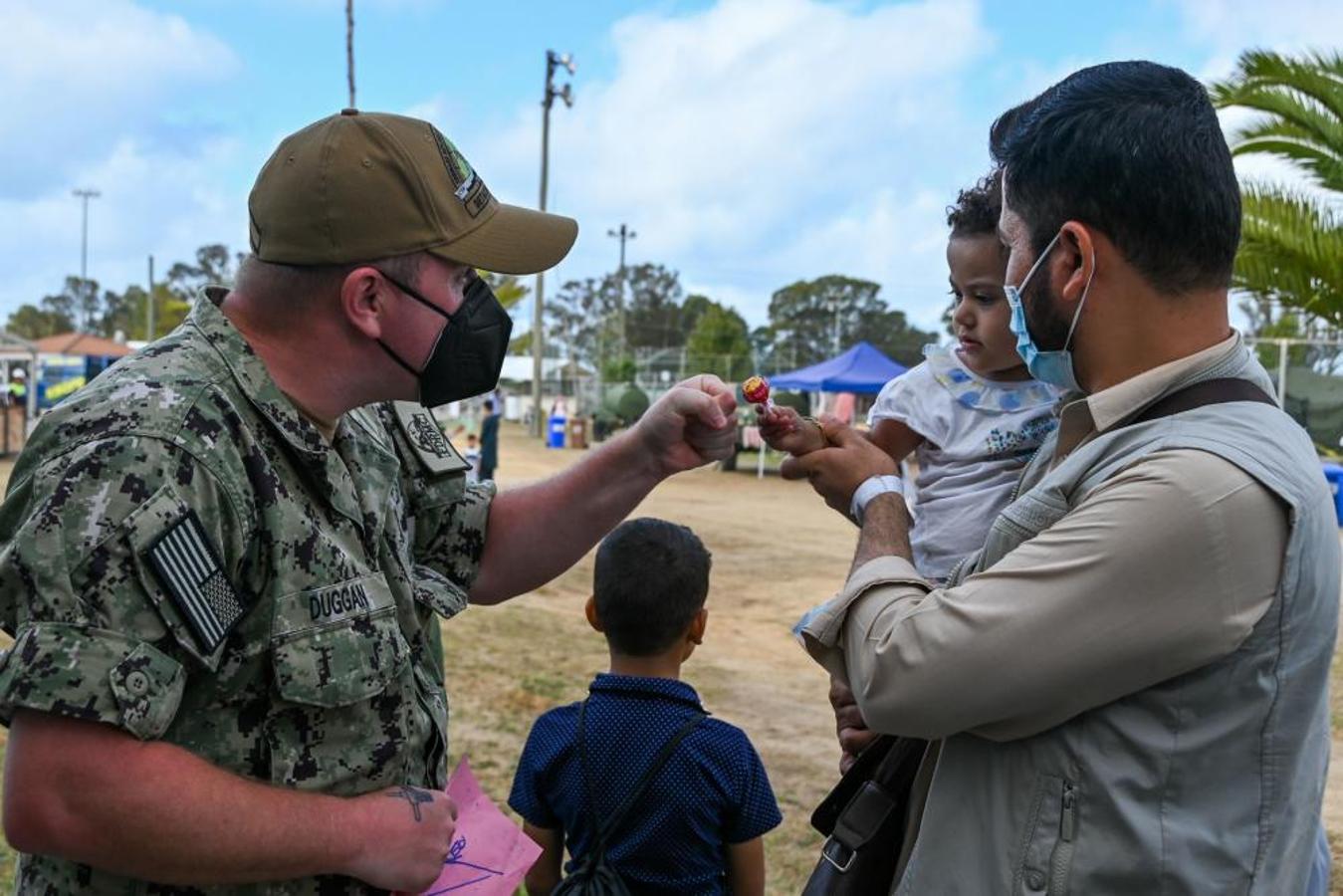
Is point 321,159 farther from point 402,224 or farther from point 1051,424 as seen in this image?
point 1051,424

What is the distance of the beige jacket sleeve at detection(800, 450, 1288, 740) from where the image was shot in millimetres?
1507

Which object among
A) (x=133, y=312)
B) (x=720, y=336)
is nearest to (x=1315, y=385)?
(x=720, y=336)

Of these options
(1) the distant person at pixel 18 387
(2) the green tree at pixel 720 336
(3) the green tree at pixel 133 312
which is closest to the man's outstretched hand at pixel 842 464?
(1) the distant person at pixel 18 387

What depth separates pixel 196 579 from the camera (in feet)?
5.20

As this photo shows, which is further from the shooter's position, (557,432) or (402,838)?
(557,432)

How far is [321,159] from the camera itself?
73.2 inches

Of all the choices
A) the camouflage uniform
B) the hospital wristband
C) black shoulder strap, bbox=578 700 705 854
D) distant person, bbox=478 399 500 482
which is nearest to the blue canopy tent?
distant person, bbox=478 399 500 482

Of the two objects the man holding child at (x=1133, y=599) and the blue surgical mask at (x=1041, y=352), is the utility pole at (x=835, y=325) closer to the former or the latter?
the blue surgical mask at (x=1041, y=352)

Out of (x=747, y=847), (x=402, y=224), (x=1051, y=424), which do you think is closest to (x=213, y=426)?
(x=402, y=224)

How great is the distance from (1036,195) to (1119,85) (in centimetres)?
19

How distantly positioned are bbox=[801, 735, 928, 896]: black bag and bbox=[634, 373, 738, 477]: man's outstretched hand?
880mm

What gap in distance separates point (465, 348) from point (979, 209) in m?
1.33

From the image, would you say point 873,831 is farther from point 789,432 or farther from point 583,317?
point 583,317

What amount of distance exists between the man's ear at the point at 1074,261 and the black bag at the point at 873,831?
2.86ft
